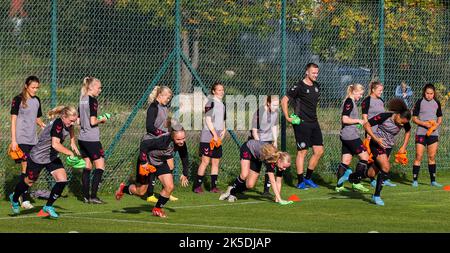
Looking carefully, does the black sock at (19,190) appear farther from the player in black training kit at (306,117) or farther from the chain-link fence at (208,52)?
the player in black training kit at (306,117)

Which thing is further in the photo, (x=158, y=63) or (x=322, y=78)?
(x=322, y=78)

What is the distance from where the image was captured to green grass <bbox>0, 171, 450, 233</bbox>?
47.5 feet

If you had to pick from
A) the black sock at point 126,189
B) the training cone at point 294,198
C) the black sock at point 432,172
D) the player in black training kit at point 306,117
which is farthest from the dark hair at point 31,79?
the black sock at point 432,172

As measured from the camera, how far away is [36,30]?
18.3 meters

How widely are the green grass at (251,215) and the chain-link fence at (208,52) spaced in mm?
1698

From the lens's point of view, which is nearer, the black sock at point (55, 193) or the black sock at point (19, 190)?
the black sock at point (55, 193)

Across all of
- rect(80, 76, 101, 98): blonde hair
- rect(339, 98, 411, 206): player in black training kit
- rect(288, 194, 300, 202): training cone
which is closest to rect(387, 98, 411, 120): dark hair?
rect(339, 98, 411, 206): player in black training kit

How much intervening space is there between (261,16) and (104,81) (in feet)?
12.7

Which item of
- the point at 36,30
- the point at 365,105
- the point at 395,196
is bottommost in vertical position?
the point at 395,196

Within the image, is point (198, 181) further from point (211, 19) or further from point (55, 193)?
point (55, 193)

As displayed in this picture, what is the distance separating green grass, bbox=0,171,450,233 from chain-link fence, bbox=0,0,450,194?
1.70 m

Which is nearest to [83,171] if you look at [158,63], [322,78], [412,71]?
[158,63]

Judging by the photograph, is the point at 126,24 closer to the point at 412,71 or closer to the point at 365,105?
the point at 365,105

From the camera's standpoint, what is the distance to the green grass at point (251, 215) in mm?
Result: 14484
